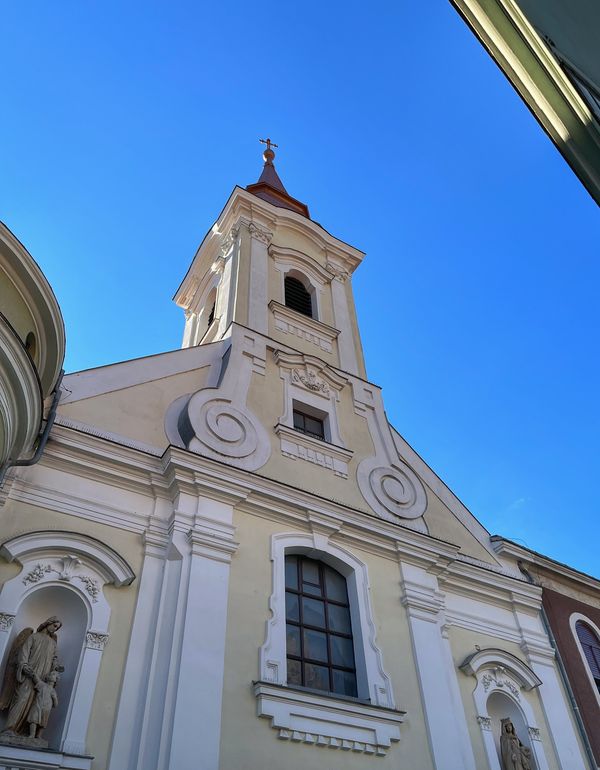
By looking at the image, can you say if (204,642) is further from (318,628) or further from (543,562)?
(543,562)

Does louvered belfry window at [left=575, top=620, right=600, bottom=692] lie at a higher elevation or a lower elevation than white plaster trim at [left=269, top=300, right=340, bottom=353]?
lower

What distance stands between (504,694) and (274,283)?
9726 millimetres

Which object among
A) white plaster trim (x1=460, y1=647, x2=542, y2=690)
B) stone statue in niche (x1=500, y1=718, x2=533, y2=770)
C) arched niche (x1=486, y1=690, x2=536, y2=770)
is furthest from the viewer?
white plaster trim (x1=460, y1=647, x2=542, y2=690)

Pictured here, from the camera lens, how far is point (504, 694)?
11.8 metres

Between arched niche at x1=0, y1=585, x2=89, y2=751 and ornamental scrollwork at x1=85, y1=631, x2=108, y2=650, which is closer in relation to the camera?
arched niche at x1=0, y1=585, x2=89, y2=751

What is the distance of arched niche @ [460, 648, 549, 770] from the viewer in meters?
11.3

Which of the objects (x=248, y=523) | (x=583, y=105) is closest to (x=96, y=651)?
(x=248, y=523)

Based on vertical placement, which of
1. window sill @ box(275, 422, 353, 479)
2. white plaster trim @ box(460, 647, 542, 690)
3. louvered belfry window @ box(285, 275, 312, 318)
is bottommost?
white plaster trim @ box(460, 647, 542, 690)

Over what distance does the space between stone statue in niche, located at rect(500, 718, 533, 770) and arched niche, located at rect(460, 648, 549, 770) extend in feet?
0.37

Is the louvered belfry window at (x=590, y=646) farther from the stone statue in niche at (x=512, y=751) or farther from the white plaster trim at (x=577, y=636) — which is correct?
the stone statue in niche at (x=512, y=751)

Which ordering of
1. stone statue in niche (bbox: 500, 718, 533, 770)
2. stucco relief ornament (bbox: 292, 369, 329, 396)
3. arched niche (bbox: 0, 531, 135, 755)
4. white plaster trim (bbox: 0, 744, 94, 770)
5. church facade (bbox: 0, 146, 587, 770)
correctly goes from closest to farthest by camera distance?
white plaster trim (bbox: 0, 744, 94, 770), arched niche (bbox: 0, 531, 135, 755), church facade (bbox: 0, 146, 587, 770), stone statue in niche (bbox: 500, 718, 533, 770), stucco relief ornament (bbox: 292, 369, 329, 396)

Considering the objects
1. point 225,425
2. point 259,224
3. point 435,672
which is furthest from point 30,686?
point 259,224

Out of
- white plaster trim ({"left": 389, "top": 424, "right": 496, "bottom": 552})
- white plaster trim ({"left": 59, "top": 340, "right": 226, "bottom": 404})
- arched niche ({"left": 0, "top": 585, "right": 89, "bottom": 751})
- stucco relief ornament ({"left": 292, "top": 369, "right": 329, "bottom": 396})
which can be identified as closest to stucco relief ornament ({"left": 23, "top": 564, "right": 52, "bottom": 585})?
arched niche ({"left": 0, "top": 585, "right": 89, "bottom": 751})

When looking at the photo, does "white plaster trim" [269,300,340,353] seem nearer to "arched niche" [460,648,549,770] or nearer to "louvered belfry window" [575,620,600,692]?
"arched niche" [460,648,549,770]
